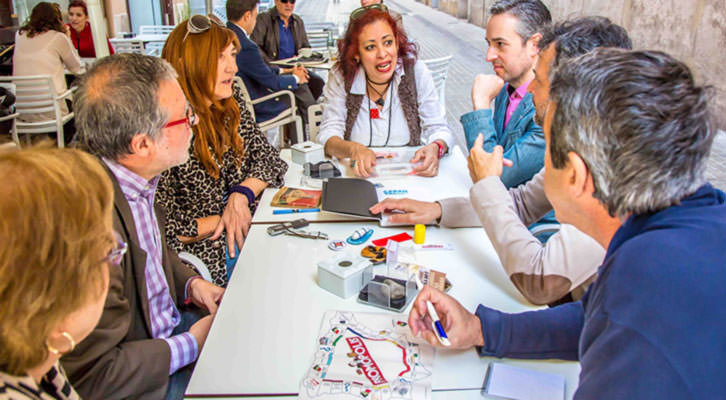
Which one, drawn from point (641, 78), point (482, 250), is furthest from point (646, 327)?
point (482, 250)

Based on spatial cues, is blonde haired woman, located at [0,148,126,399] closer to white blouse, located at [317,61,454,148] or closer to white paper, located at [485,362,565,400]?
white paper, located at [485,362,565,400]

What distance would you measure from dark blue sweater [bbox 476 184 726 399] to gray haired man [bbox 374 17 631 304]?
56 cm

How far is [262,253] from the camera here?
1.84m

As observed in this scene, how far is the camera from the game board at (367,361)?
3.92 ft

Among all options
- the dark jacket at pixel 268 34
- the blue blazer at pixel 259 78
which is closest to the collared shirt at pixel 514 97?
the blue blazer at pixel 259 78

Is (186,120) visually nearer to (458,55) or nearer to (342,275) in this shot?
(342,275)

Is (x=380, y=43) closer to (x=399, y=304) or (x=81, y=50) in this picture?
(x=399, y=304)

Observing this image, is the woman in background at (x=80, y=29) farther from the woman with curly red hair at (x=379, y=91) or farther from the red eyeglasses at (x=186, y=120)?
the red eyeglasses at (x=186, y=120)

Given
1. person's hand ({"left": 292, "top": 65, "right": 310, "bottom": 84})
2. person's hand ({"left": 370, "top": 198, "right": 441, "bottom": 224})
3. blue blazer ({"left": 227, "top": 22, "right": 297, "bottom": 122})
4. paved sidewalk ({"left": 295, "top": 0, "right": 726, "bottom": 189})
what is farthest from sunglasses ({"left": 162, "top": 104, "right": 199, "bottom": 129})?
person's hand ({"left": 292, "top": 65, "right": 310, "bottom": 84})

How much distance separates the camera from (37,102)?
4945mm

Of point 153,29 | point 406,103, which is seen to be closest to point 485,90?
point 406,103

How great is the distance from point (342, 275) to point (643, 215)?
855 millimetres

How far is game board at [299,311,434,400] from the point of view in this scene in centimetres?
119

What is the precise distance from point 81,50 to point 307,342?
7826 millimetres
